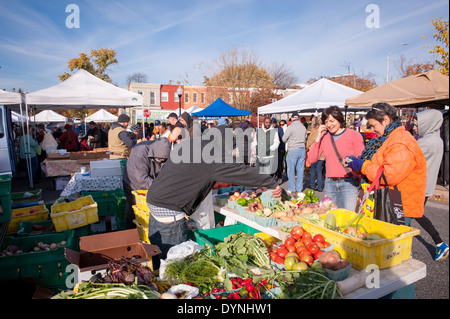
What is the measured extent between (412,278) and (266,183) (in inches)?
53.2

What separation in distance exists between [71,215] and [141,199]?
0.94 meters

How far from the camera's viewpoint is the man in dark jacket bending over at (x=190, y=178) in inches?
101

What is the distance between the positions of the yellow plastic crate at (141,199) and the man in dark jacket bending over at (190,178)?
42.6 inches

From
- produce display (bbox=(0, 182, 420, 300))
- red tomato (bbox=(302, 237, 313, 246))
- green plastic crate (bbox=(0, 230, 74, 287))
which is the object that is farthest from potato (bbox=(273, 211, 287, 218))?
green plastic crate (bbox=(0, 230, 74, 287))

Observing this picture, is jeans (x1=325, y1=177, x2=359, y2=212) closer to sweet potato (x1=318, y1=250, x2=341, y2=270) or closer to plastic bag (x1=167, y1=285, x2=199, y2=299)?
sweet potato (x1=318, y1=250, x2=341, y2=270)

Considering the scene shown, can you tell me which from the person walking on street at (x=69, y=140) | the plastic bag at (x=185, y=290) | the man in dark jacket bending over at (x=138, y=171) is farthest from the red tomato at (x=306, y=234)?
the person walking on street at (x=69, y=140)

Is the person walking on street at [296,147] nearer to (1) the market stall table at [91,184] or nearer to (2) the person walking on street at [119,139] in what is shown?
(2) the person walking on street at [119,139]

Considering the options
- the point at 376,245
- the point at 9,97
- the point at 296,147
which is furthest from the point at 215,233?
the point at 9,97

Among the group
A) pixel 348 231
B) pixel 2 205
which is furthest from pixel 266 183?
pixel 2 205

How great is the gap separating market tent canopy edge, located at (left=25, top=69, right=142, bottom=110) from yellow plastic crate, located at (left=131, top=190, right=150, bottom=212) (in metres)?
5.34

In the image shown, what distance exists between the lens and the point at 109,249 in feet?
9.21
